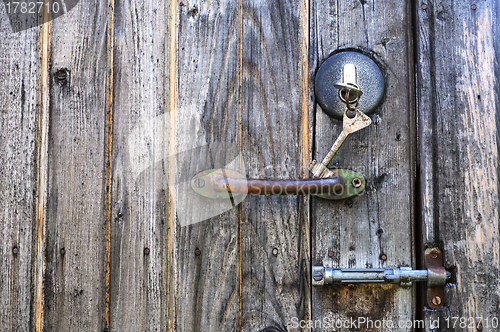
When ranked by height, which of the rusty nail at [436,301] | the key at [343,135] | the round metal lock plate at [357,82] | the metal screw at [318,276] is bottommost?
the rusty nail at [436,301]

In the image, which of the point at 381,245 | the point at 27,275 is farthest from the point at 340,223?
the point at 27,275

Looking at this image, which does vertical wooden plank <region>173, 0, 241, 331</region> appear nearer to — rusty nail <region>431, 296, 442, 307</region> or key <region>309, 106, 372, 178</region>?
key <region>309, 106, 372, 178</region>

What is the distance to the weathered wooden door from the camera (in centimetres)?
79

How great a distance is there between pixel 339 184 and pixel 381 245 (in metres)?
0.17

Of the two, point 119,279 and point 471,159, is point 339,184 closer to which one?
point 471,159

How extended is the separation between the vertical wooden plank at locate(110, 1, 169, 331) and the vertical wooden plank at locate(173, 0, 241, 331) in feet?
0.11

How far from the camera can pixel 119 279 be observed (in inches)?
31.7

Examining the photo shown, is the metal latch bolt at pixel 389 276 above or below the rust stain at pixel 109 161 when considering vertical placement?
below

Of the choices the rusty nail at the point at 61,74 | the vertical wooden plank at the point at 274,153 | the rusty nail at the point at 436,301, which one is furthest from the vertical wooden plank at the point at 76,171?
the rusty nail at the point at 436,301

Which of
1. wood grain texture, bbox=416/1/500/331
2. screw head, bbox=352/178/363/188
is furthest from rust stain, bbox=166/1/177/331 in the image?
wood grain texture, bbox=416/1/500/331

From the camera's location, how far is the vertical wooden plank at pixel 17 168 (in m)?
0.81

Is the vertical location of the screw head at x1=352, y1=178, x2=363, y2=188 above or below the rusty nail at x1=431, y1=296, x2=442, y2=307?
above

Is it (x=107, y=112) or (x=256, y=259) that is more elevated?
(x=107, y=112)

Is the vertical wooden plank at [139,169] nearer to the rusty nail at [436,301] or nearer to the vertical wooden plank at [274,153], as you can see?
the vertical wooden plank at [274,153]
